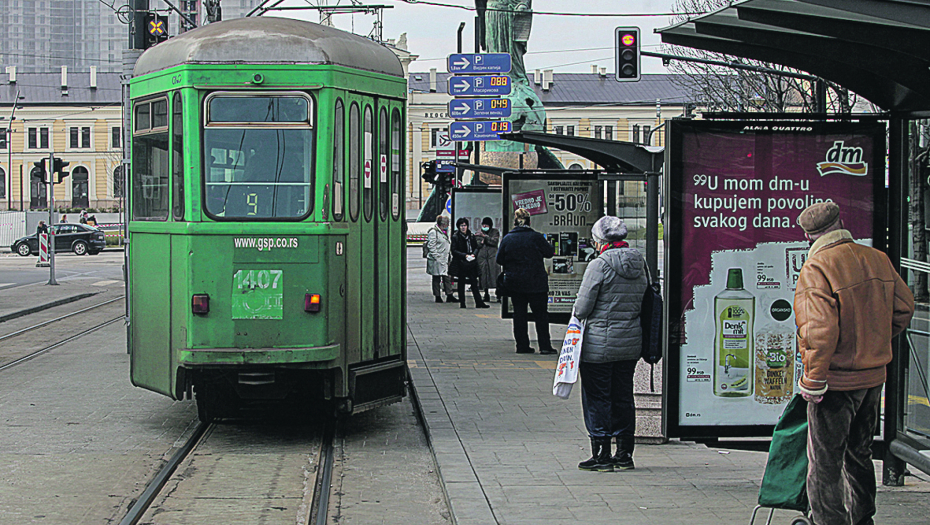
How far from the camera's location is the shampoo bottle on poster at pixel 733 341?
657 cm

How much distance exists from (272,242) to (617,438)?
2777mm

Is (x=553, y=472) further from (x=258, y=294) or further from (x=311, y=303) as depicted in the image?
(x=258, y=294)

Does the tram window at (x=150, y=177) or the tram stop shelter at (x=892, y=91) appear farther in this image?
the tram window at (x=150, y=177)

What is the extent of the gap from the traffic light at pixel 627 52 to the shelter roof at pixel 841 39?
15.7 meters

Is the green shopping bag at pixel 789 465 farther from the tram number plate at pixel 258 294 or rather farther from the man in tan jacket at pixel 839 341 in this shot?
the tram number plate at pixel 258 294

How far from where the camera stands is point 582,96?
97000mm

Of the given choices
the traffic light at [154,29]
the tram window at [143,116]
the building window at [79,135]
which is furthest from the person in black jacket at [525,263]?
the building window at [79,135]

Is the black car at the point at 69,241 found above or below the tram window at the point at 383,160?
below

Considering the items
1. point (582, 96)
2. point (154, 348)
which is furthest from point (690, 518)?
point (582, 96)

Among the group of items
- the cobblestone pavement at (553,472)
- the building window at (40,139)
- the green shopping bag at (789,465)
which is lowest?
the cobblestone pavement at (553,472)

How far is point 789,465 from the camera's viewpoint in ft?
16.8

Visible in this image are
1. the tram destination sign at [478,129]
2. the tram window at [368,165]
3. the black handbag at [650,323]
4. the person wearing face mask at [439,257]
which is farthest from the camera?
the tram destination sign at [478,129]

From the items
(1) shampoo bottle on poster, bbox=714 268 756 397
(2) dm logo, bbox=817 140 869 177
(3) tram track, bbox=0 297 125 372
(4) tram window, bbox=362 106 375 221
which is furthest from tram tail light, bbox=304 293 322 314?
(3) tram track, bbox=0 297 125 372

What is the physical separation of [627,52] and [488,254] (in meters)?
5.06
